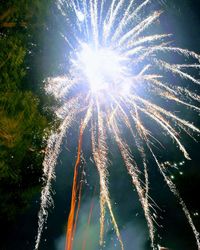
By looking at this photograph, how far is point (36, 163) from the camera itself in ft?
36.5

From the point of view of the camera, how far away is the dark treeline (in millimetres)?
7801

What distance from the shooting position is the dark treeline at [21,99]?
7.80m

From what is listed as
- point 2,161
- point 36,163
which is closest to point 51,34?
point 2,161

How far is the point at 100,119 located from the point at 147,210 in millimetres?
2617

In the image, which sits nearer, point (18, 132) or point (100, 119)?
point (18, 132)

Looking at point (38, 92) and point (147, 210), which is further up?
point (38, 92)

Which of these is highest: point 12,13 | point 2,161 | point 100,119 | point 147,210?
point 100,119

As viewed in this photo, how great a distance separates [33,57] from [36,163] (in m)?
3.41

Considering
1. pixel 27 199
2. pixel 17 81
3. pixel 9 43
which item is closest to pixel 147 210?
pixel 27 199

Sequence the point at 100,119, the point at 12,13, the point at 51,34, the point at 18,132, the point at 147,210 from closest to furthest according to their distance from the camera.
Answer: the point at 12,13
the point at 51,34
the point at 18,132
the point at 147,210
the point at 100,119

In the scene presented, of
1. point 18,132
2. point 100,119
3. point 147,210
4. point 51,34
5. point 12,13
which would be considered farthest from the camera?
point 100,119

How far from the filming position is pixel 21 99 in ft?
28.4

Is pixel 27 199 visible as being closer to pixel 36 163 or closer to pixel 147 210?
pixel 36 163

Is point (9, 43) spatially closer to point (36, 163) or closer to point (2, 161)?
point (2, 161)
